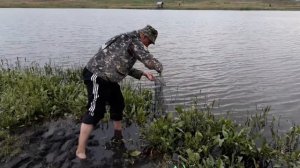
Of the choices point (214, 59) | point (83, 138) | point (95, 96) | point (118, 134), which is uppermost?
point (95, 96)

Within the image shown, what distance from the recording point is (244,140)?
8070 millimetres

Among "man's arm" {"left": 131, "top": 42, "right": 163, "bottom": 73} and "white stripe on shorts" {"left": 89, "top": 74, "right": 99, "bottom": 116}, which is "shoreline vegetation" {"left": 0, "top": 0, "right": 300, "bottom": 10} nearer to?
"man's arm" {"left": 131, "top": 42, "right": 163, "bottom": 73}

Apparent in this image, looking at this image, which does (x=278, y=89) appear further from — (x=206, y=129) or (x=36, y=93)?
(x=36, y=93)

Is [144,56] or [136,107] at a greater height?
[144,56]

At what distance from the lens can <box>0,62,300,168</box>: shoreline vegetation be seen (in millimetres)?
7922

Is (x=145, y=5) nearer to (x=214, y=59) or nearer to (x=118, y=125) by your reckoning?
(x=214, y=59)

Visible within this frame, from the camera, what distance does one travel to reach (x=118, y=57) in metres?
7.74

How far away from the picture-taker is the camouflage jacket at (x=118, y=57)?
7.68 metres

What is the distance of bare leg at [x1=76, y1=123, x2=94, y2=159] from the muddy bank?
134 millimetres

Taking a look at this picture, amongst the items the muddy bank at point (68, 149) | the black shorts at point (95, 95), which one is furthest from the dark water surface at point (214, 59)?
the black shorts at point (95, 95)

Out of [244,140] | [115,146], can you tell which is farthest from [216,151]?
[115,146]

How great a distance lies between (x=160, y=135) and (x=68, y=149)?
6.60 feet

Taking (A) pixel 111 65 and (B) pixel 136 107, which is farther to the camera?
(B) pixel 136 107

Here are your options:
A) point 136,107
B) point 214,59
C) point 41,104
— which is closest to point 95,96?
point 136,107
